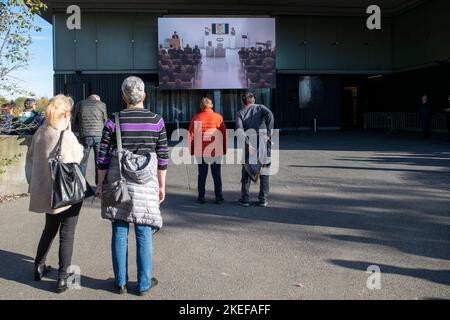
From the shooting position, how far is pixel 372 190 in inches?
377

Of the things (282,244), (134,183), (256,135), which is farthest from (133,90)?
(256,135)

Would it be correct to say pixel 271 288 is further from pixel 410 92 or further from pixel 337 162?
pixel 410 92

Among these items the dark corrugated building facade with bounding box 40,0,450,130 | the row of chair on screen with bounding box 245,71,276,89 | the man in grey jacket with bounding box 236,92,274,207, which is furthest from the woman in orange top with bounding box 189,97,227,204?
the dark corrugated building facade with bounding box 40,0,450,130

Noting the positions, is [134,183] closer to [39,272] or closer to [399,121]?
[39,272]

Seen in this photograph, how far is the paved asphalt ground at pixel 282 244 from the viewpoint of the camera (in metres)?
4.69

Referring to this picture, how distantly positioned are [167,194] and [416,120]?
2141cm

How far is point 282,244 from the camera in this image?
6.12m

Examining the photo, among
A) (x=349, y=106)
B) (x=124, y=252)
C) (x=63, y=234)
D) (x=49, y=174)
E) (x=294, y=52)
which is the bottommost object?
(x=124, y=252)

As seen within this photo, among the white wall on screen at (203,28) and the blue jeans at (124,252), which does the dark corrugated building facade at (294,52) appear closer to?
the white wall on screen at (203,28)

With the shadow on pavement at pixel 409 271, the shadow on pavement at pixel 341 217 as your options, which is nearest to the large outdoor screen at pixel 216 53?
the shadow on pavement at pixel 341 217

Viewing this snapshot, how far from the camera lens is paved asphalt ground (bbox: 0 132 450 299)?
15.4ft

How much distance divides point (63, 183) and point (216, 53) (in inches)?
878

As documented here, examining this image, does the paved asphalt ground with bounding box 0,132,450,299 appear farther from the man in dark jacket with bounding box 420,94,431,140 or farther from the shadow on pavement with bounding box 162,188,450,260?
the man in dark jacket with bounding box 420,94,431,140

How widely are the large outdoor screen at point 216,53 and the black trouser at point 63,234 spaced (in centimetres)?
2148
